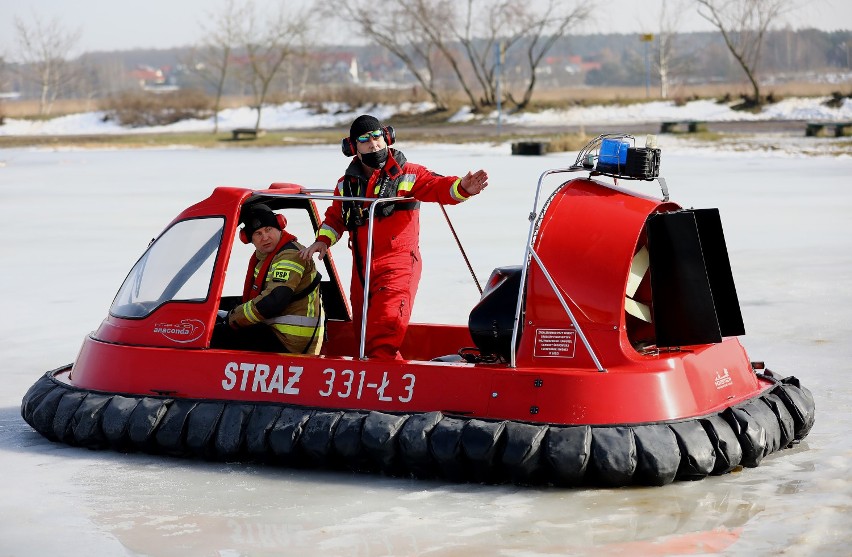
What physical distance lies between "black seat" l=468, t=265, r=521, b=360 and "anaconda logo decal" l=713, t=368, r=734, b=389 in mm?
826

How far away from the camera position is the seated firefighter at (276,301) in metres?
5.61

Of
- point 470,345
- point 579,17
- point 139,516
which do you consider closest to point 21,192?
point 470,345

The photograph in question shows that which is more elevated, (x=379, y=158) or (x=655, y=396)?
(x=379, y=158)

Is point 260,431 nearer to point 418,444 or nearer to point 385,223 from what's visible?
point 418,444

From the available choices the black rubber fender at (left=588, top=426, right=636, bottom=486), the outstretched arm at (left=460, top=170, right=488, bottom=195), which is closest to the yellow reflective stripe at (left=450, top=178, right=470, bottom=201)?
the outstretched arm at (left=460, top=170, right=488, bottom=195)

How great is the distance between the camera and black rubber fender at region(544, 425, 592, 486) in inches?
184

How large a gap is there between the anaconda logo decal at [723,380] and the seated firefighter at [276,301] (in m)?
Result: 1.73

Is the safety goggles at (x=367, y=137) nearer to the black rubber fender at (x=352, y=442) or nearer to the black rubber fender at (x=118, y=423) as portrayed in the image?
the black rubber fender at (x=352, y=442)

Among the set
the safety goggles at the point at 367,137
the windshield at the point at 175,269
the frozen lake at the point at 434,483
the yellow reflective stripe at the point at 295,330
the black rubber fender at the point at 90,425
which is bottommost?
the frozen lake at the point at 434,483

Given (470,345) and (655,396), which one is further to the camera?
(470,345)

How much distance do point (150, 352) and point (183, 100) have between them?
39342mm

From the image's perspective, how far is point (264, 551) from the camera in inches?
165

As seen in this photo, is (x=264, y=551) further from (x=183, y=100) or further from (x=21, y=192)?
(x=183, y=100)

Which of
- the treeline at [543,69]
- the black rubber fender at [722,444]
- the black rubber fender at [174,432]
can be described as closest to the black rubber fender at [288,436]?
the black rubber fender at [174,432]
